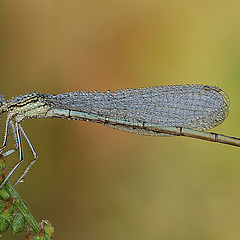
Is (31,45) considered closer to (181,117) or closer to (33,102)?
(33,102)

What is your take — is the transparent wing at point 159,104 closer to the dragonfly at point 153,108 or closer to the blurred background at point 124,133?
the dragonfly at point 153,108

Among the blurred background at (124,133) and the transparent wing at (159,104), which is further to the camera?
the blurred background at (124,133)

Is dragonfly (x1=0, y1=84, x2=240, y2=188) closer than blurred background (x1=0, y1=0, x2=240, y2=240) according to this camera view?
Yes

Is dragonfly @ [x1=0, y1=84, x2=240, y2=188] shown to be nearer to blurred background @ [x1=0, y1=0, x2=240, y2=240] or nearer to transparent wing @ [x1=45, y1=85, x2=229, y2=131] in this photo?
transparent wing @ [x1=45, y1=85, x2=229, y2=131]

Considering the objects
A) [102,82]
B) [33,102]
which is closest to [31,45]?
[102,82]

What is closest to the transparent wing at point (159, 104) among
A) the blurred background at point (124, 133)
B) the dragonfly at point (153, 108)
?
the dragonfly at point (153, 108)

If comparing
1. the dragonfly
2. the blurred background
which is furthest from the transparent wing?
the blurred background
